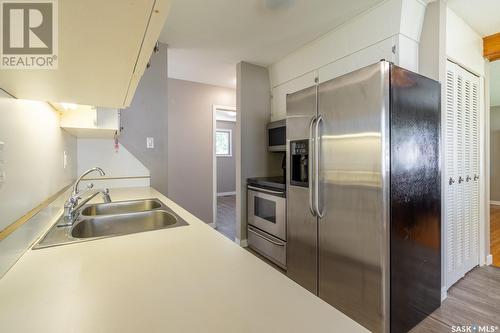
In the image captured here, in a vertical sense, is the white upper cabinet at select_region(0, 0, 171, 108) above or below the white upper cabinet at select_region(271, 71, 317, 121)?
below

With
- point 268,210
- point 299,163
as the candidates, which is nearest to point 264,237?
point 268,210

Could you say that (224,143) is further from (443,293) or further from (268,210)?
(443,293)

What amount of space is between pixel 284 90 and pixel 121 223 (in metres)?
2.31

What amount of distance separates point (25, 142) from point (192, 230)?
2.47 feet

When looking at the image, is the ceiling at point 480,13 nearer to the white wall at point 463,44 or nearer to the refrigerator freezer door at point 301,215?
the white wall at point 463,44

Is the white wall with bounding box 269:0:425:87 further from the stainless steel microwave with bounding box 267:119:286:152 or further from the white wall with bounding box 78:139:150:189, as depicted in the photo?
the white wall with bounding box 78:139:150:189

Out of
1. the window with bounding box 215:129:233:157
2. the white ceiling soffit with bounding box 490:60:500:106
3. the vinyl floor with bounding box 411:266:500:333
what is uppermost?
the white ceiling soffit with bounding box 490:60:500:106

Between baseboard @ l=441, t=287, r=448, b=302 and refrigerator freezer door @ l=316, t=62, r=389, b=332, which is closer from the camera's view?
refrigerator freezer door @ l=316, t=62, r=389, b=332

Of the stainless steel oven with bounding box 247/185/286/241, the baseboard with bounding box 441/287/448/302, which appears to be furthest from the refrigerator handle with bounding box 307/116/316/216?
the baseboard with bounding box 441/287/448/302

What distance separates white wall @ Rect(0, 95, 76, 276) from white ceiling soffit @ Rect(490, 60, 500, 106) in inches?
174

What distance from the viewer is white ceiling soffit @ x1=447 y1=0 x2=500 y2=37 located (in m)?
1.83

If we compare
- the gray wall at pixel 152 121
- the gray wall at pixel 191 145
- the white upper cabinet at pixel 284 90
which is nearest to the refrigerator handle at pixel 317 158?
the white upper cabinet at pixel 284 90

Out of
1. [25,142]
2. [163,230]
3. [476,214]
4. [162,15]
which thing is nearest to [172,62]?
[25,142]

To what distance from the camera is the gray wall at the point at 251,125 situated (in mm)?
2932
